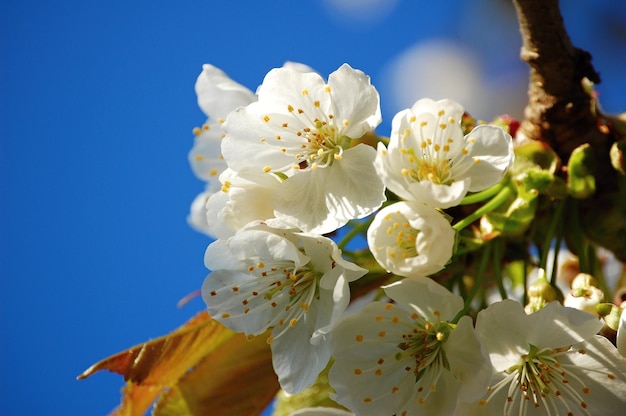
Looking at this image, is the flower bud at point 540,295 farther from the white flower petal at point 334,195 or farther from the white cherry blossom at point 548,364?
the white flower petal at point 334,195

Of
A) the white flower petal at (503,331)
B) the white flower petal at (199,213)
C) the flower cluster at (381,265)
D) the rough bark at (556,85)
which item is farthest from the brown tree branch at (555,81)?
the white flower petal at (199,213)

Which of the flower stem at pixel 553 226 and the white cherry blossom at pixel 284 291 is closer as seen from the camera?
the white cherry blossom at pixel 284 291

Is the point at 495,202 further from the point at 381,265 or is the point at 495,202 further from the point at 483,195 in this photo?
the point at 381,265

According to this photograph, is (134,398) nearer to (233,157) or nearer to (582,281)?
(233,157)

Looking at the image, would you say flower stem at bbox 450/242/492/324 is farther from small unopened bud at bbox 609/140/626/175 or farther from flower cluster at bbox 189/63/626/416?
small unopened bud at bbox 609/140/626/175

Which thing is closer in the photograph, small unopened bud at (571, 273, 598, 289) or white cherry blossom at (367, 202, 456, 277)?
white cherry blossom at (367, 202, 456, 277)

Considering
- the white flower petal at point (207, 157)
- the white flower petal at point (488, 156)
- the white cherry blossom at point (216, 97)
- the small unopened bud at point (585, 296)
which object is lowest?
the small unopened bud at point (585, 296)

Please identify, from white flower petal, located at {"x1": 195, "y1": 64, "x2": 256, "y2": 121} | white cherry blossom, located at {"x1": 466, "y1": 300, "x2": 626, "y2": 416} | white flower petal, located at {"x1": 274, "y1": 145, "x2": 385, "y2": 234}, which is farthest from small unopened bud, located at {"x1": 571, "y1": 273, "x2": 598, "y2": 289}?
white flower petal, located at {"x1": 195, "y1": 64, "x2": 256, "y2": 121}

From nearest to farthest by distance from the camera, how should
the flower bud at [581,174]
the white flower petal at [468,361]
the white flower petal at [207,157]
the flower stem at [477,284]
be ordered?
the white flower petal at [468,361]
the flower stem at [477,284]
the flower bud at [581,174]
the white flower petal at [207,157]

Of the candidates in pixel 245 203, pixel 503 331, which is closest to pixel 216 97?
pixel 245 203
